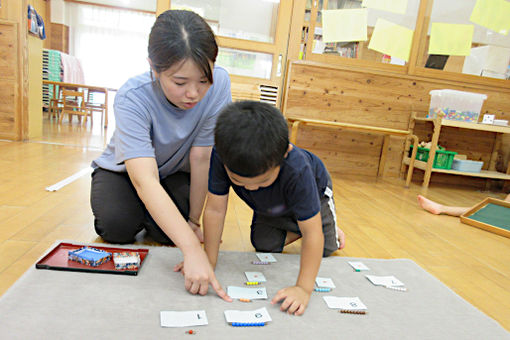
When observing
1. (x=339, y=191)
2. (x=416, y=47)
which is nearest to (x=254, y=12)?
(x=416, y=47)

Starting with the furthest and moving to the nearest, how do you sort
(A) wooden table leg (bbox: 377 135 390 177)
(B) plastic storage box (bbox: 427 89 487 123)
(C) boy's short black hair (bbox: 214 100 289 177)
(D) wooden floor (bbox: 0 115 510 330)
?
(A) wooden table leg (bbox: 377 135 390 177) < (B) plastic storage box (bbox: 427 89 487 123) < (D) wooden floor (bbox: 0 115 510 330) < (C) boy's short black hair (bbox: 214 100 289 177)

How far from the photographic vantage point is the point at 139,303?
762 mm

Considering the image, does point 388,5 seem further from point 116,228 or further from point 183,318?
point 183,318

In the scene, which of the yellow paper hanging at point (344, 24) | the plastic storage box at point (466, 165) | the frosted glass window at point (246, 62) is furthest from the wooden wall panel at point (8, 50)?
the plastic storage box at point (466, 165)

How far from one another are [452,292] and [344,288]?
1.06 feet

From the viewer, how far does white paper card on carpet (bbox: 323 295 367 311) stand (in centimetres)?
84

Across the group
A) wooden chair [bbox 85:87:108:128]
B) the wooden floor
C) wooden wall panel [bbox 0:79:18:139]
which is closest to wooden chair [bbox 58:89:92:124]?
wooden chair [bbox 85:87:108:128]

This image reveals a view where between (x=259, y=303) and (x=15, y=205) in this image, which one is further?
(x=15, y=205)

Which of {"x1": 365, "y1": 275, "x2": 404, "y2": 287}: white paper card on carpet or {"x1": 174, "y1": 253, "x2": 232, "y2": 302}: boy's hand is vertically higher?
{"x1": 174, "y1": 253, "x2": 232, "y2": 302}: boy's hand

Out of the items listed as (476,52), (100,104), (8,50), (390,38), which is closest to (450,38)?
(476,52)

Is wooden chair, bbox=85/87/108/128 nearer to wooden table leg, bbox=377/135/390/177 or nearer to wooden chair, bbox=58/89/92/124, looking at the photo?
wooden chair, bbox=58/89/92/124

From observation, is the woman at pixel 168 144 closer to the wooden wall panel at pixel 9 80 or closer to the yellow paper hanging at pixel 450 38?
the wooden wall panel at pixel 9 80

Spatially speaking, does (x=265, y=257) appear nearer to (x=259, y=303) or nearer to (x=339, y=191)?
(x=259, y=303)

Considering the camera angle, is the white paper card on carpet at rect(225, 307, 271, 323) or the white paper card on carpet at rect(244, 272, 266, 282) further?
the white paper card on carpet at rect(244, 272, 266, 282)
